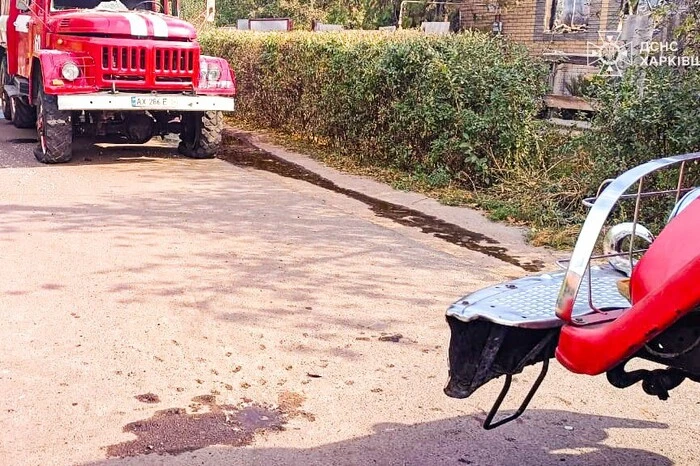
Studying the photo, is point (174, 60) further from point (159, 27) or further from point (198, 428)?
point (198, 428)

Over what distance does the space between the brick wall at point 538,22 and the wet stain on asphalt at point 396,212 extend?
17.0 feet

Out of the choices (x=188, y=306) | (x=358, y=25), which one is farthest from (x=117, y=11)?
(x=358, y=25)

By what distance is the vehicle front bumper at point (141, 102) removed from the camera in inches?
377

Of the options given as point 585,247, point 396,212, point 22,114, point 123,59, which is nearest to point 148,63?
point 123,59

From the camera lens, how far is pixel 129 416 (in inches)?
146

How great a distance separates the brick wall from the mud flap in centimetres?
1188

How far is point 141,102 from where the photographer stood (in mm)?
9891

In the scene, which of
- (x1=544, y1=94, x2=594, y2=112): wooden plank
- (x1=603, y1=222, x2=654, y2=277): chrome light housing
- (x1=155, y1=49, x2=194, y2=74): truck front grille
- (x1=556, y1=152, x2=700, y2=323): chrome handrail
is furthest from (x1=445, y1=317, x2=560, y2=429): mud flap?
(x1=155, y1=49, x2=194, y2=74): truck front grille

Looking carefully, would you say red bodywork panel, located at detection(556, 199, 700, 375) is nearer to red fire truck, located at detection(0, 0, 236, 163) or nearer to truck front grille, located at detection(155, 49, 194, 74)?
red fire truck, located at detection(0, 0, 236, 163)

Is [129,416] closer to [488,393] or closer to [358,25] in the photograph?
[488,393]

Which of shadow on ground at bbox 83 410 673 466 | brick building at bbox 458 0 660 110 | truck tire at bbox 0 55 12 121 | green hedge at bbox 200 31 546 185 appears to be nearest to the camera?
shadow on ground at bbox 83 410 673 466

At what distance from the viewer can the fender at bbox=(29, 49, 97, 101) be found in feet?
32.0

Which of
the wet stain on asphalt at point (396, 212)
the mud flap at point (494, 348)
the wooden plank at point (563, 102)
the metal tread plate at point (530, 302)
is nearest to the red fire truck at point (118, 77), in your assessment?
the wet stain on asphalt at point (396, 212)

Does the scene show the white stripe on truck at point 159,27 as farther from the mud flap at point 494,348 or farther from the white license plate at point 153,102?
the mud flap at point 494,348
